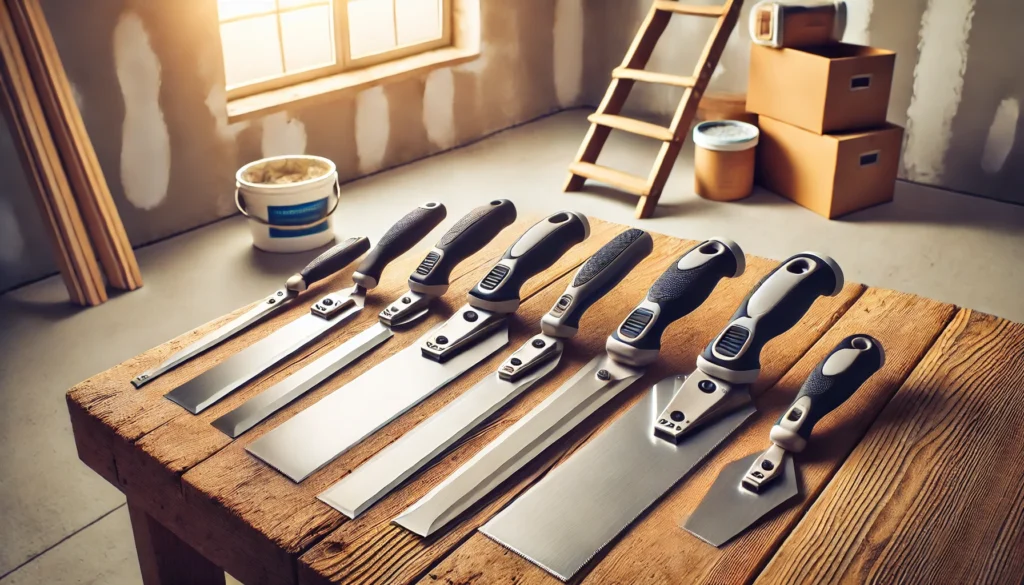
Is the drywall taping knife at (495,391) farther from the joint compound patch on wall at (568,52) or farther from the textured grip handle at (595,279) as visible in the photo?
the joint compound patch on wall at (568,52)

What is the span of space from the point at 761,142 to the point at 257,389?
2.89 m

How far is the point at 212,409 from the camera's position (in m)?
1.07

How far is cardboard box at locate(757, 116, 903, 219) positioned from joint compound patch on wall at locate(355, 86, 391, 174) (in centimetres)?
155

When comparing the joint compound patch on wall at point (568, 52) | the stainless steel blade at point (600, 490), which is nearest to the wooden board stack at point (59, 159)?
the stainless steel blade at point (600, 490)

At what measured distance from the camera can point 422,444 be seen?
3.25 feet

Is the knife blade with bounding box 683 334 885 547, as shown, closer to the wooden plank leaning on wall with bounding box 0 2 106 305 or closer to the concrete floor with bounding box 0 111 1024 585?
the concrete floor with bounding box 0 111 1024 585

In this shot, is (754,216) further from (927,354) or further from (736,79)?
(927,354)

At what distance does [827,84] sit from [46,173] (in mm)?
2512

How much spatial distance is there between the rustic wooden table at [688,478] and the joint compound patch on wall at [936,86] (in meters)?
2.65

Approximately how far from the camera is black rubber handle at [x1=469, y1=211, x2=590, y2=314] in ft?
4.02

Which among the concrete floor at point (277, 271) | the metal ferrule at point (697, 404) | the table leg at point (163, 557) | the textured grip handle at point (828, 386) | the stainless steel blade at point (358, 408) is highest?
the textured grip handle at point (828, 386)

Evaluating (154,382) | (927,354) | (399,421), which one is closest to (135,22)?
(154,382)

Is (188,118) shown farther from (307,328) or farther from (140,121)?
(307,328)

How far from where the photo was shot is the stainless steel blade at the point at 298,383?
3.41 feet
